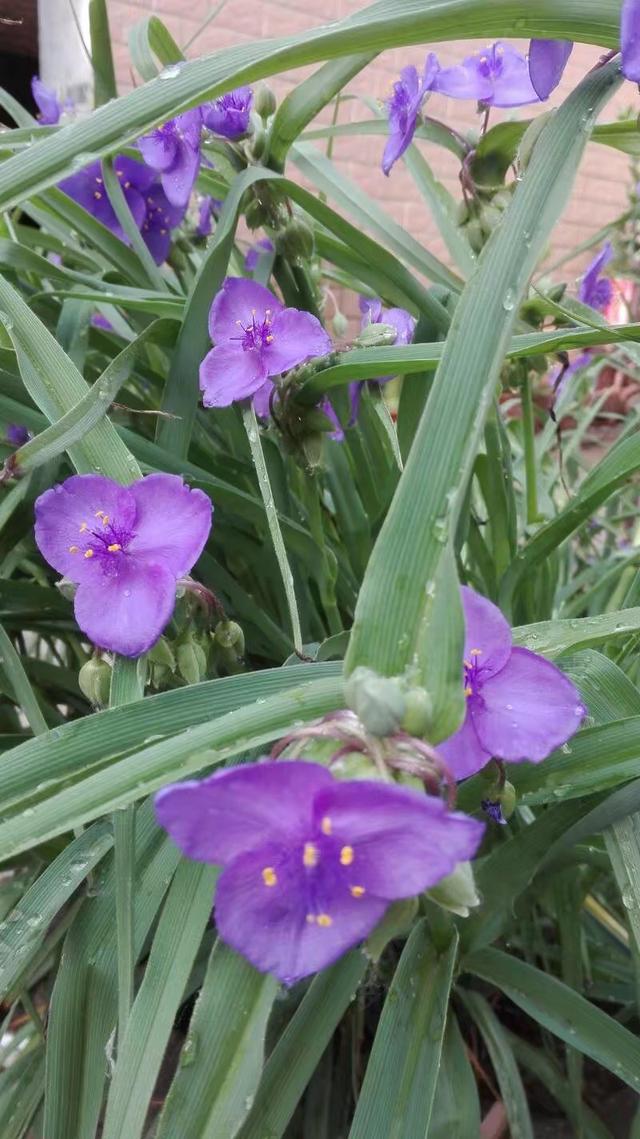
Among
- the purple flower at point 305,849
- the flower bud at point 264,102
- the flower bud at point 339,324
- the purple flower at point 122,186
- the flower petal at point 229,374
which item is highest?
the purple flower at point 122,186

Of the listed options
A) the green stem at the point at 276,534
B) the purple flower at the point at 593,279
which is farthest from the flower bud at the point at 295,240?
the purple flower at the point at 593,279

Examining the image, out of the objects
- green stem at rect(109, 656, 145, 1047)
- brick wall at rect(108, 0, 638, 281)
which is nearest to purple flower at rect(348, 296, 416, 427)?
green stem at rect(109, 656, 145, 1047)

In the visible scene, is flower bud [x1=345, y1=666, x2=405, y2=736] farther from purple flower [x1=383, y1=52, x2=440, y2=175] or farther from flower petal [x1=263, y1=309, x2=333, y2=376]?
purple flower [x1=383, y1=52, x2=440, y2=175]

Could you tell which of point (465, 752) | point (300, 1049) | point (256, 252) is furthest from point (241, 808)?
point (256, 252)

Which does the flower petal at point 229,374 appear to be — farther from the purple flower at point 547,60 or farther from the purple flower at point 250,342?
the purple flower at point 547,60

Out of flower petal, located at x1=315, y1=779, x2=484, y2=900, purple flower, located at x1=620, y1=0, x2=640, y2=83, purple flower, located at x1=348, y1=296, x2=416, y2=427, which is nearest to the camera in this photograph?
flower petal, located at x1=315, y1=779, x2=484, y2=900

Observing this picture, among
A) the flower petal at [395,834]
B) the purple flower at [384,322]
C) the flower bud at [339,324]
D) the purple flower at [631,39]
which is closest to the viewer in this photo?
the flower petal at [395,834]

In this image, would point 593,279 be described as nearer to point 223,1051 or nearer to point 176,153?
point 176,153

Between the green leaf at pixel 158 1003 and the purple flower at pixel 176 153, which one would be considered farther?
the purple flower at pixel 176 153
